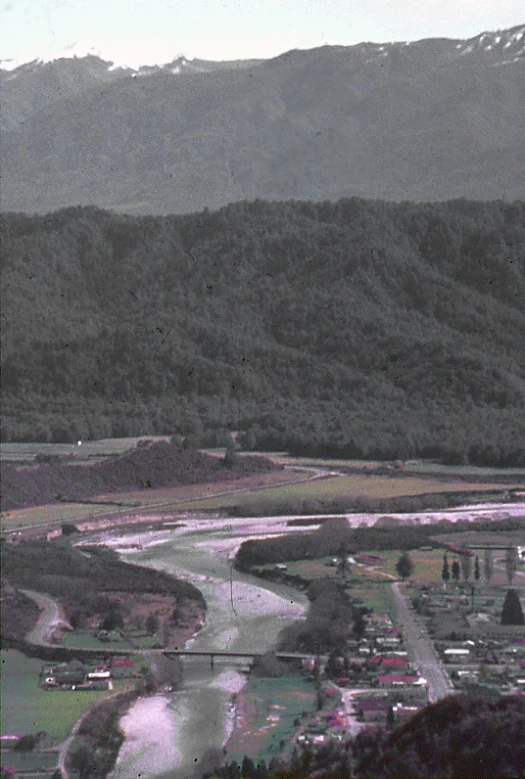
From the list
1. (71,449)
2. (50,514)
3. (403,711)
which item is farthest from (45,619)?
(71,449)

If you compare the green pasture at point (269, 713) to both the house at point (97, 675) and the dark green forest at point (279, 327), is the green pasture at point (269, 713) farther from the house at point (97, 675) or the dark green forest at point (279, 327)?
the dark green forest at point (279, 327)

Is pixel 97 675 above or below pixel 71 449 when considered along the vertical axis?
below

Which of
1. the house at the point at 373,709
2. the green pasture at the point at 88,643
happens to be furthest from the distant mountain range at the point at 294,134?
the house at the point at 373,709

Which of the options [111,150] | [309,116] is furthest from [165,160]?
[309,116]

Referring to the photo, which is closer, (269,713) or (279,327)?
(269,713)

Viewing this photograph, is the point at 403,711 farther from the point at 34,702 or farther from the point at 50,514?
the point at 50,514

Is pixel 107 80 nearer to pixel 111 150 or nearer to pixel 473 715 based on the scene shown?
pixel 111 150

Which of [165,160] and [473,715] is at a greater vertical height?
[165,160]
